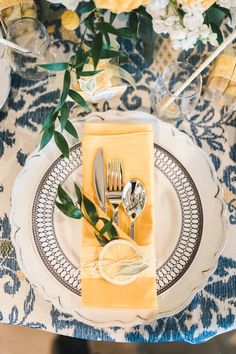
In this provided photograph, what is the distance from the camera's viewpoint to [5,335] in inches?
34.1

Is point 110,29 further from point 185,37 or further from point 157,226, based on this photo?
point 157,226

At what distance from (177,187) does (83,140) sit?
16 cm

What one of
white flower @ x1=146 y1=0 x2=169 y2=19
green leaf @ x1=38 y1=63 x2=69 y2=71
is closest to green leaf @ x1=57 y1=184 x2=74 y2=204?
green leaf @ x1=38 y1=63 x2=69 y2=71

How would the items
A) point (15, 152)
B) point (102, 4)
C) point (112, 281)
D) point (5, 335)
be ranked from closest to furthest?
1. point (102, 4)
2. point (112, 281)
3. point (15, 152)
4. point (5, 335)

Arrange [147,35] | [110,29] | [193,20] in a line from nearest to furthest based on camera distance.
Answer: [193,20], [110,29], [147,35]

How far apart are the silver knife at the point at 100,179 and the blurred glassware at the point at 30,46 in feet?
0.62

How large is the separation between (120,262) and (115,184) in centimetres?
11

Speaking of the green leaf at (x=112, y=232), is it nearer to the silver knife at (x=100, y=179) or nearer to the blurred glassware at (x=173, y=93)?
the silver knife at (x=100, y=179)

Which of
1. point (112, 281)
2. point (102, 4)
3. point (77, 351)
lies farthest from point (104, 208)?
point (77, 351)

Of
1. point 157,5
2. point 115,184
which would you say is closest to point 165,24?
point 157,5

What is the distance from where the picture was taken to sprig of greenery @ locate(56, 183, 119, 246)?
0.61m

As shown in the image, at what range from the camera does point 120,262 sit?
23.7 inches

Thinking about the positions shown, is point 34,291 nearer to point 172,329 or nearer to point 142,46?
point 172,329

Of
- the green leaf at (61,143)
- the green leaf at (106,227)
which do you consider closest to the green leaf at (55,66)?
the green leaf at (61,143)
